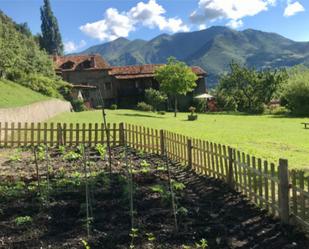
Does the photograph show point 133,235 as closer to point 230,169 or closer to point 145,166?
point 230,169

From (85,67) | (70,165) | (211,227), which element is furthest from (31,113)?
(85,67)

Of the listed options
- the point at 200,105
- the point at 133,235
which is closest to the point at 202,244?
the point at 133,235

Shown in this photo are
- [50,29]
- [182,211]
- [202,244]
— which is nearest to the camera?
[202,244]

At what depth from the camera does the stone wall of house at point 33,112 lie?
73.3 feet

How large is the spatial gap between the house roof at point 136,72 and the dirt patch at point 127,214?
60.4m

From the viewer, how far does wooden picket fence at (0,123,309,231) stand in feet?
26.3

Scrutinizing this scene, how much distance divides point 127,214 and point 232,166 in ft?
11.3

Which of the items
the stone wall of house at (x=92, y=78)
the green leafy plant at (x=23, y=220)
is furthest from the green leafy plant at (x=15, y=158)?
the stone wall of house at (x=92, y=78)

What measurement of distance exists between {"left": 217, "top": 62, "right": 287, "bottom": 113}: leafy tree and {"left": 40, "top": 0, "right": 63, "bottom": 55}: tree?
55179 mm

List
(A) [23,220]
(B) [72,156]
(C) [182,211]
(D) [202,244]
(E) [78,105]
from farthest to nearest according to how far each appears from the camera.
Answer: (E) [78,105] → (B) [72,156] → (C) [182,211] → (A) [23,220] → (D) [202,244]

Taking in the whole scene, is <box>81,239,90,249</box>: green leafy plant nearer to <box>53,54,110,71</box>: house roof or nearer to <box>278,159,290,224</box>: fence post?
<box>278,159,290,224</box>: fence post

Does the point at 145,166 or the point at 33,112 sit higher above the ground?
the point at 33,112

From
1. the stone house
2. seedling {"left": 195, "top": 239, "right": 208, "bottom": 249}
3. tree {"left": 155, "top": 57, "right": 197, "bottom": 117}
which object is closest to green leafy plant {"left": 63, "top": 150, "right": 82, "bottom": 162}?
seedling {"left": 195, "top": 239, "right": 208, "bottom": 249}

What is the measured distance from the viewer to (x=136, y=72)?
74.1 metres
